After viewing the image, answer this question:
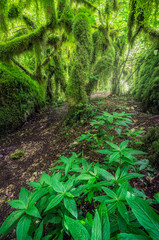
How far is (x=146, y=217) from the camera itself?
1.78 ft

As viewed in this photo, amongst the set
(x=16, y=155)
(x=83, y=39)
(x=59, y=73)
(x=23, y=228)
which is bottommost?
(x=16, y=155)

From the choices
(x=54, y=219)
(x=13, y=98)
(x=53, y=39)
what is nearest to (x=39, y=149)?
(x=13, y=98)

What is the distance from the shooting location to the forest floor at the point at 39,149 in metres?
2.40

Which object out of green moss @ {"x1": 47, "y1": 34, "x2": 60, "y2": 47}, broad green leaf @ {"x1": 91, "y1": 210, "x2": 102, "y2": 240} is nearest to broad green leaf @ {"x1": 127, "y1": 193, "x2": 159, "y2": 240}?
broad green leaf @ {"x1": 91, "y1": 210, "x2": 102, "y2": 240}

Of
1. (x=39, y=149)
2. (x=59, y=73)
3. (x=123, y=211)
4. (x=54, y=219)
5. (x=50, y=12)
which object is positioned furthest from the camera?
(x=59, y=73)

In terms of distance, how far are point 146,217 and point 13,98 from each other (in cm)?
598

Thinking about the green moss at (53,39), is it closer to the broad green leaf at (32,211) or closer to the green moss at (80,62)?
the green moss at (80,62)

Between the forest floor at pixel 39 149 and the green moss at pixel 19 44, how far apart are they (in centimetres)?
339

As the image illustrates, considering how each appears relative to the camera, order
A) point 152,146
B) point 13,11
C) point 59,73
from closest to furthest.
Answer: point 152,146
point 13,11
point 59,73

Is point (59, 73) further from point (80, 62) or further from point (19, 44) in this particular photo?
point (80, 62)

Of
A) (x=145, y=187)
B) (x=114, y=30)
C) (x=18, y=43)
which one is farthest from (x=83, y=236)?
(x=114, y=30)

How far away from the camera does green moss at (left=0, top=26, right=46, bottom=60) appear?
5.20 metres

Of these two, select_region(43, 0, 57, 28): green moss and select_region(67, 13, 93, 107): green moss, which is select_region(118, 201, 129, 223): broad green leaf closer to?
select_region(67, 13, 93, 107): green moss

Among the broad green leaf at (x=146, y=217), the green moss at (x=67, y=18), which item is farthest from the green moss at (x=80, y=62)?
the broad green leaf at (x=146, y=217)
